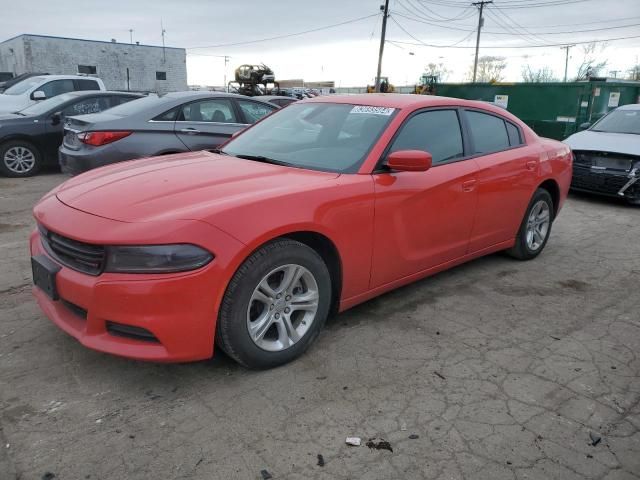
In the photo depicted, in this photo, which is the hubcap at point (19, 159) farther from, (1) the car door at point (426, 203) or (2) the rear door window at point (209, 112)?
(1) the car door at point (426, 203)

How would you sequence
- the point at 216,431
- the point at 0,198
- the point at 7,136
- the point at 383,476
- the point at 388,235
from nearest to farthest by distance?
the point at 383,476 < the point at 216,431 < the point at 388,235 < the point at 0,198 < the point at 7,136

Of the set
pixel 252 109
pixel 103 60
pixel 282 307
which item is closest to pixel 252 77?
pixel 252 109

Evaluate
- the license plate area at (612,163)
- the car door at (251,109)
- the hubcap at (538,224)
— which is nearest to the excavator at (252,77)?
the car door at (251,109)

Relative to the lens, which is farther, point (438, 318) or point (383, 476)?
point (438, 318)

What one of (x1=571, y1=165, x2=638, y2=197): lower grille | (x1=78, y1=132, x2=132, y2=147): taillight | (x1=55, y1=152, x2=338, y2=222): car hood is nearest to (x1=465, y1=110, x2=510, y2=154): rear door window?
(x1=55, y1=152, x2=338, y2=222): car hood

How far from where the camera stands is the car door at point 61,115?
29.2 ft

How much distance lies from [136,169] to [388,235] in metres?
1.74

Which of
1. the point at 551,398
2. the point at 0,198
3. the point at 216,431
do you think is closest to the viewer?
the point at 216,431

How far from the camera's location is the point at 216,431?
8.02 ft

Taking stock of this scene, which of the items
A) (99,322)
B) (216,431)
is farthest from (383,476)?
(99,322)

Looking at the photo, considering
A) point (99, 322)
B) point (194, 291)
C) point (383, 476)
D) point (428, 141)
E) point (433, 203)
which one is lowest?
point (383, 476)

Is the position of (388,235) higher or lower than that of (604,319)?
higher

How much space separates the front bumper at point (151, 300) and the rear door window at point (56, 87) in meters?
11.5

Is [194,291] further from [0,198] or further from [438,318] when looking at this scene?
[0,198]
